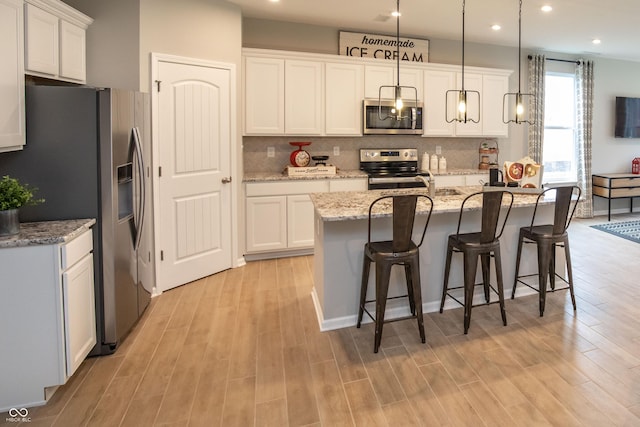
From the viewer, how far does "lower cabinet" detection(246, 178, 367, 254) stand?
176 inches

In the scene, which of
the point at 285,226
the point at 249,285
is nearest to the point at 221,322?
the point at 249,285

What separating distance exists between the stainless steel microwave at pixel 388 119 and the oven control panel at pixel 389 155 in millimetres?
320

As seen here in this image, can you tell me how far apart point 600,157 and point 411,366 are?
6715mm

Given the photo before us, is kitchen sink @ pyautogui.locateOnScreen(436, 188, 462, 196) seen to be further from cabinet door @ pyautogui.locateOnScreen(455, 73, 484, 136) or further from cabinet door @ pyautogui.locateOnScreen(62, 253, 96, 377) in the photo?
cabinet door @ pyautogui.locateOnScreen(62, 253, 96, 377)

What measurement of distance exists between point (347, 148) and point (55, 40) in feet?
11.2

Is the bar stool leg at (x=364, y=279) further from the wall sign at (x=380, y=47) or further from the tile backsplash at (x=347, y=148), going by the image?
the wall sign at (x=380, y=47)

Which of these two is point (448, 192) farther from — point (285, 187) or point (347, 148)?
point (347, 148)

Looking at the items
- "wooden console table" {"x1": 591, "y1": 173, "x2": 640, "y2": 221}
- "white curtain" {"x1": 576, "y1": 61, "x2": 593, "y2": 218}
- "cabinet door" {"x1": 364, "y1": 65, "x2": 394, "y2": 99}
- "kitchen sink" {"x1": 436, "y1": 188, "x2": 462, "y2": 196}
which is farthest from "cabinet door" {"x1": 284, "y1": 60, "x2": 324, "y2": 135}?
"wooden console table" {"x1": 591, "y1": 173, "x2": 640, "y2": 221}

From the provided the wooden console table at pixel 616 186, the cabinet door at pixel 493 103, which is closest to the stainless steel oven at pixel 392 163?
the cabinet door at pixel 493 103

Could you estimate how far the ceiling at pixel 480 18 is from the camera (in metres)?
4.23

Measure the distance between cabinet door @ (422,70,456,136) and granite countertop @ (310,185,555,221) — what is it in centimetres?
208

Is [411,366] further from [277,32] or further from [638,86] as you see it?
[638,86]

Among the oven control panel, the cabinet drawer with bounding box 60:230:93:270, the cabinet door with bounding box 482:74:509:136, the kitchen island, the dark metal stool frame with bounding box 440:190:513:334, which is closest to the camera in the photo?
the cabinet drawer with bounding box 60:230:93:270

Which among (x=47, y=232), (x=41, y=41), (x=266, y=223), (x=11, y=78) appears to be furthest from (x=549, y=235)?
(x=41, y=41)
